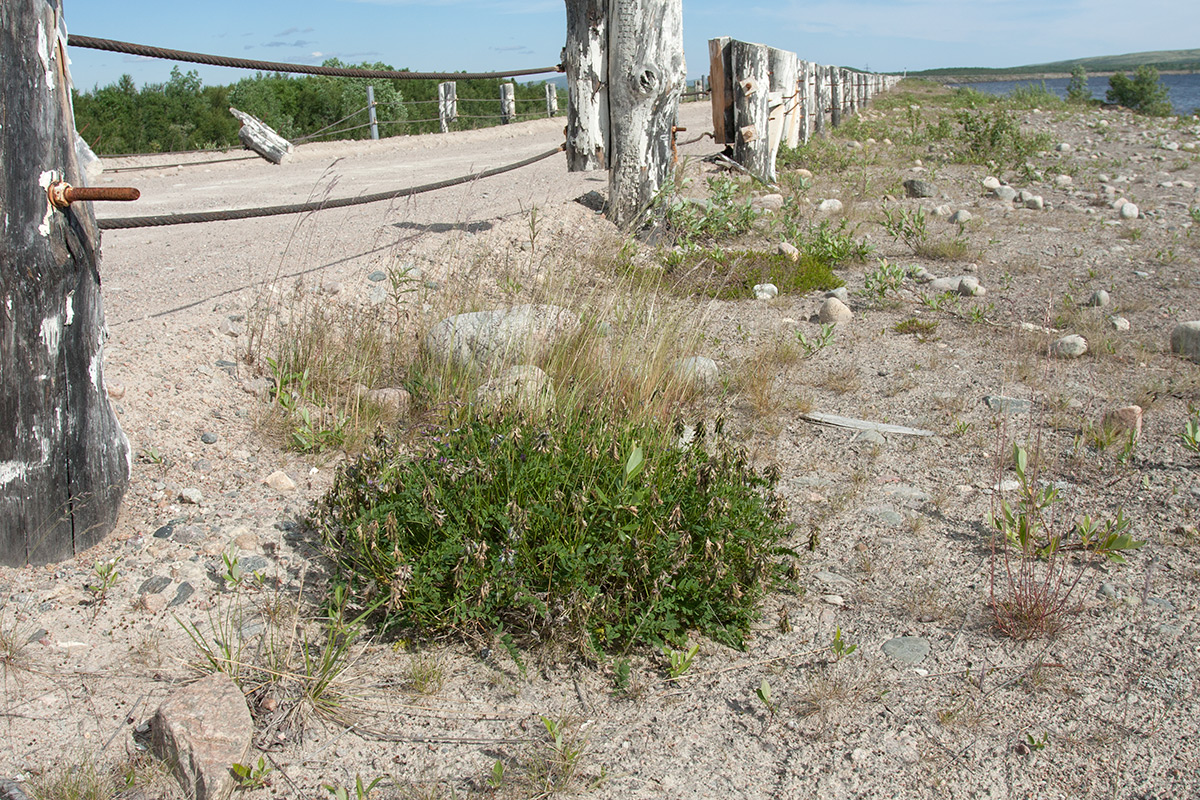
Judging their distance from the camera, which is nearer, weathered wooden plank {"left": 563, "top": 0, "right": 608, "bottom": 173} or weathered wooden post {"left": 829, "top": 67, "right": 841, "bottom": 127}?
weathered wooden plank {"left": 563, "top": 0, "right": 608, "bottom": 173}

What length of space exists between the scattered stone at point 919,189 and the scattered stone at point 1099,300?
3834 millimetres

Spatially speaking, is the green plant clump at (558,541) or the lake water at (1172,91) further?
the lake water at (1172,91)

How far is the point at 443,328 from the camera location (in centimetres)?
393

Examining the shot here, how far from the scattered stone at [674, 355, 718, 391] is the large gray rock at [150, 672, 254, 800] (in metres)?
2.29

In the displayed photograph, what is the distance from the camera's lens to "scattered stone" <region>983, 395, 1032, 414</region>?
3.88 metres

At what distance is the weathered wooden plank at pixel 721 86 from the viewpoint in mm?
8625

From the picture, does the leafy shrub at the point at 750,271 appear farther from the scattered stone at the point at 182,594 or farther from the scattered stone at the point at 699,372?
the scattered stone at the point at 182,594

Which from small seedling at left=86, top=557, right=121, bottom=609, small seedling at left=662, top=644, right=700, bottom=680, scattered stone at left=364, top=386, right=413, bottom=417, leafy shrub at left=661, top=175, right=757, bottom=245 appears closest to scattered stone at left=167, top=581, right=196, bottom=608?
small seedling at left=86, top=557, right=121, bottom=609

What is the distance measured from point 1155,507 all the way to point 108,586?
11.3 ft

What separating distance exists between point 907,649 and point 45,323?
2536mm

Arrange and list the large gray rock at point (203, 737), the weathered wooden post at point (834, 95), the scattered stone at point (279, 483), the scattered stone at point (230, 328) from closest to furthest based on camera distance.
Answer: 1. the large gray rock at point (203, 737)
2. the scattered stone at point (279, 483)
3. the scattered stone at point (230, 328)
4. the weathered wooden post at point (834, 95)

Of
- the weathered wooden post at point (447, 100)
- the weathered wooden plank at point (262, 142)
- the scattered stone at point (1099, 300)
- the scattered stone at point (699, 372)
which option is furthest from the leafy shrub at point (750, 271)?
the weathered wooden post at point (447, 100)

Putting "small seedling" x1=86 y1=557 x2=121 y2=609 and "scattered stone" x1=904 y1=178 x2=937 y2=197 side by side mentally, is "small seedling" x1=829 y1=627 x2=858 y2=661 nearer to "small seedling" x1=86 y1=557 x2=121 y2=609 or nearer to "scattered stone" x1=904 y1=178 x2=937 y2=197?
"small seedling" x1=86 y1=557 x2=121 y2=609

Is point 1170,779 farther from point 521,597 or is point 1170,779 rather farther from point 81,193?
point 81,193
